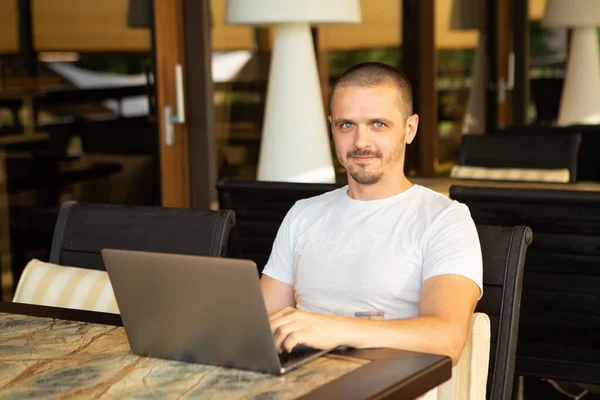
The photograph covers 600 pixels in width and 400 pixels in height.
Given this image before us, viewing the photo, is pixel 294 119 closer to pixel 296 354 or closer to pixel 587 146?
pixel 587 146

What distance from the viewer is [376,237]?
2.19 meters

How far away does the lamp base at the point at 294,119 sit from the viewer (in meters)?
3.99

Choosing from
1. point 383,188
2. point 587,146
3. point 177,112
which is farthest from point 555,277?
point 587,146

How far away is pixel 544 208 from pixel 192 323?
1.24 meters

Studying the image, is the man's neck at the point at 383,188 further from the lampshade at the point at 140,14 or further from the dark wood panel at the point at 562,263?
the lampshade at the point at 140,14

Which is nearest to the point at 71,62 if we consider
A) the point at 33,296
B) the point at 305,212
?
the point at 33,296

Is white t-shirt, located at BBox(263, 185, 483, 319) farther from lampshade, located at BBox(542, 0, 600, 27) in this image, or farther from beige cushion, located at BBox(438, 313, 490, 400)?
lampshade, located at BBox(542, 0, 600, 27)

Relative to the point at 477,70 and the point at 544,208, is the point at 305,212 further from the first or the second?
the point at 477,70

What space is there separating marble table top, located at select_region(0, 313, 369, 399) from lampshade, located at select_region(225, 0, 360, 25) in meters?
2.18

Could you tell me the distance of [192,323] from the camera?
1735 mm

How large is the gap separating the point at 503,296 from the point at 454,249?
189mm

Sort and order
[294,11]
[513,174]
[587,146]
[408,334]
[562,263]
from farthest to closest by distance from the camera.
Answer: [587,146]
[513,174]
[294,11]
[562,263]
[408,334]

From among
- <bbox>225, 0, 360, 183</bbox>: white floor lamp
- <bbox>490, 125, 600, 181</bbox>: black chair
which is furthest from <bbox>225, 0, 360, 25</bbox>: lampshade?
<bbox>490, 125, 600, 181</bbox>: black chair

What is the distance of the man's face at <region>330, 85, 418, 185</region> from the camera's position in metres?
2.22
